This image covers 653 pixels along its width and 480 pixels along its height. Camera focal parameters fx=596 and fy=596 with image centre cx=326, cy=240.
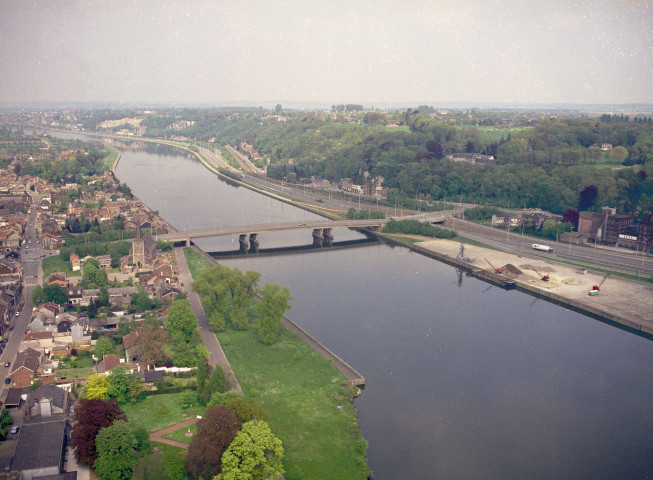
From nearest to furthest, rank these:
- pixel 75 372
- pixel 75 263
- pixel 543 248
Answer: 1. pixel 75 372
2. pixel 75 263
3. pixel 543 248

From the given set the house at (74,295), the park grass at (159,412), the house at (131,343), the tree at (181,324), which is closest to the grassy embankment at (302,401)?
the tree at (181,324)

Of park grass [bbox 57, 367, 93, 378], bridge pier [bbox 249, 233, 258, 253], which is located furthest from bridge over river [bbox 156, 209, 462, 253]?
park grass [bbox 57, 367, 93, 378]

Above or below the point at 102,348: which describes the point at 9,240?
above

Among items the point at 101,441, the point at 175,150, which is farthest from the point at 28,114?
the point at 101,441

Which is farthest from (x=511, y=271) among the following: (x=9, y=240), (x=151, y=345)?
(x=9, y=240)

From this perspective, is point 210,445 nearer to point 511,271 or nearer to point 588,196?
point 511,271

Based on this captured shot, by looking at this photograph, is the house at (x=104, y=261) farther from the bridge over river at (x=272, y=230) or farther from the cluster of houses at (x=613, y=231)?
the cluster of houses at (x=613, y=231)
